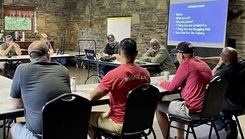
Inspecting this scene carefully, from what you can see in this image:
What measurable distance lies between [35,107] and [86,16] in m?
8.17

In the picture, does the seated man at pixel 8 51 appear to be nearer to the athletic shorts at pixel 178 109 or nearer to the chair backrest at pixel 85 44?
the chair backrest at pixel 85 44

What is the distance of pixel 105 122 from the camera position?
2432mm

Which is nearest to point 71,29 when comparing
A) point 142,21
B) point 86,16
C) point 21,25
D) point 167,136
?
point 86,16

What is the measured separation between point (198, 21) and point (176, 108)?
12.7ft

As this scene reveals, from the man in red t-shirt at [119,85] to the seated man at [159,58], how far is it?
9.22 ft

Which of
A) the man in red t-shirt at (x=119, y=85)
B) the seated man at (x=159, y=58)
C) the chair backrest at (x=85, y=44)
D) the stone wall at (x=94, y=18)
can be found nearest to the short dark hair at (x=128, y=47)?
the man in red t-shirt at (x=119, y=85)

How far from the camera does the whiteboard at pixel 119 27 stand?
338 inches

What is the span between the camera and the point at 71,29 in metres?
10.6

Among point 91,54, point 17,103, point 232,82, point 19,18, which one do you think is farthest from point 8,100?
point 19,18

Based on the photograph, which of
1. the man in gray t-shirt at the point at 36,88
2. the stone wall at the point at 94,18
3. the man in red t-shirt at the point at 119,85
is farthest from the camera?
the stone wall at the point at 94,18

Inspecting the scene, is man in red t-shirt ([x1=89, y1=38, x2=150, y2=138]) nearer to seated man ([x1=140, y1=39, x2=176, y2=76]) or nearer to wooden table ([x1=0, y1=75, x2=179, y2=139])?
wooden table ([x1=0, y1=75, x2=179, y2=139])

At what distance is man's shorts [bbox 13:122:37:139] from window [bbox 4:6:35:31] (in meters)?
7.55

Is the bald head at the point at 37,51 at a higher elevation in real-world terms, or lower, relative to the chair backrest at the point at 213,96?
higher

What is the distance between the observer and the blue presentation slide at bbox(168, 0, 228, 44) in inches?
232
